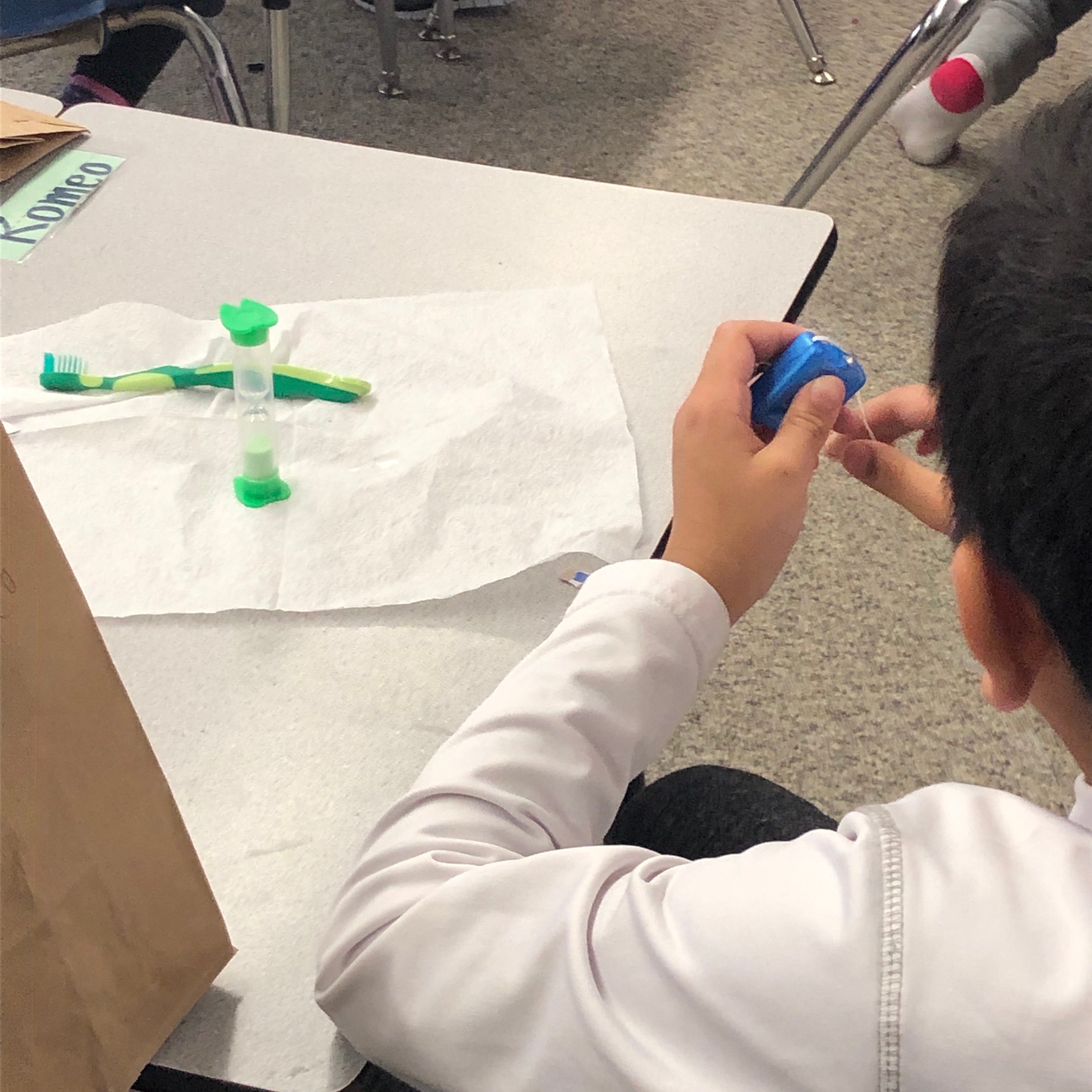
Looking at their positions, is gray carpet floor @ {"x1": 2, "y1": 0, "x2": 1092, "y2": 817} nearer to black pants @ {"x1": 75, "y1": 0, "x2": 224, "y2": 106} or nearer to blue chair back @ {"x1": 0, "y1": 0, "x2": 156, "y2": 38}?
black pants @ {"x1": 75, "y1": 0, "x2": 224, "y2": 106}

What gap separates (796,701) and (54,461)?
858mm

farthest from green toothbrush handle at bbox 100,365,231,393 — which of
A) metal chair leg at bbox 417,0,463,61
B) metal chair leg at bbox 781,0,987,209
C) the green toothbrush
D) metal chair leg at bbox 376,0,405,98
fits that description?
metal chair leg at bbox 417,0,463,61

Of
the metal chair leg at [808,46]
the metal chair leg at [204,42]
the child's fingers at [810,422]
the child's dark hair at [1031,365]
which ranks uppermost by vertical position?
the child's dark hair at [1031,365]

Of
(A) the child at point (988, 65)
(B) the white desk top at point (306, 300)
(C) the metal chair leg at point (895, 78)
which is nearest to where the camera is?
(B) the white desk top at point (306, 300)

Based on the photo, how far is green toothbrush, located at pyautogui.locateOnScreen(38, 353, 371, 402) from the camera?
63cm

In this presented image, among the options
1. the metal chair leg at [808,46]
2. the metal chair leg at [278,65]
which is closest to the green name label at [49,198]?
the metal chair leg at [278,65]

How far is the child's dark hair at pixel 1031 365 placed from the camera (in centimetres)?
34

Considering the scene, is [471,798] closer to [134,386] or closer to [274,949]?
[274,949]

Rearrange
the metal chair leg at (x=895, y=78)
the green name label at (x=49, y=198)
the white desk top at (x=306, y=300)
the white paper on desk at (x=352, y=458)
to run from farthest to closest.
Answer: the metal chair leg at (x=895, y=78) < the green name label at (x=49, y=198) < the white paper on desk at (x=352, y=458) < the white desk top at (x=306, y=300)

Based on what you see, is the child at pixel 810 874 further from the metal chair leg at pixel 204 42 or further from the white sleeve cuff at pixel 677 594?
the metal chair leg at pixel 204 42

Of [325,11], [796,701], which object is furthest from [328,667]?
[325,11]

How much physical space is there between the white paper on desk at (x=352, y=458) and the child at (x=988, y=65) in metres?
1.46

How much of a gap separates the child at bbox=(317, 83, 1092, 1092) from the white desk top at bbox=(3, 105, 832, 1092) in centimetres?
3

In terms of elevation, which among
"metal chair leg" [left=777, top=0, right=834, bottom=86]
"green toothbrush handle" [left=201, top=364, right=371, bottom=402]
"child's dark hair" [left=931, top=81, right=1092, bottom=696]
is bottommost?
"metal chair leg" [left=777, top=0, right=834, bottom=86]
